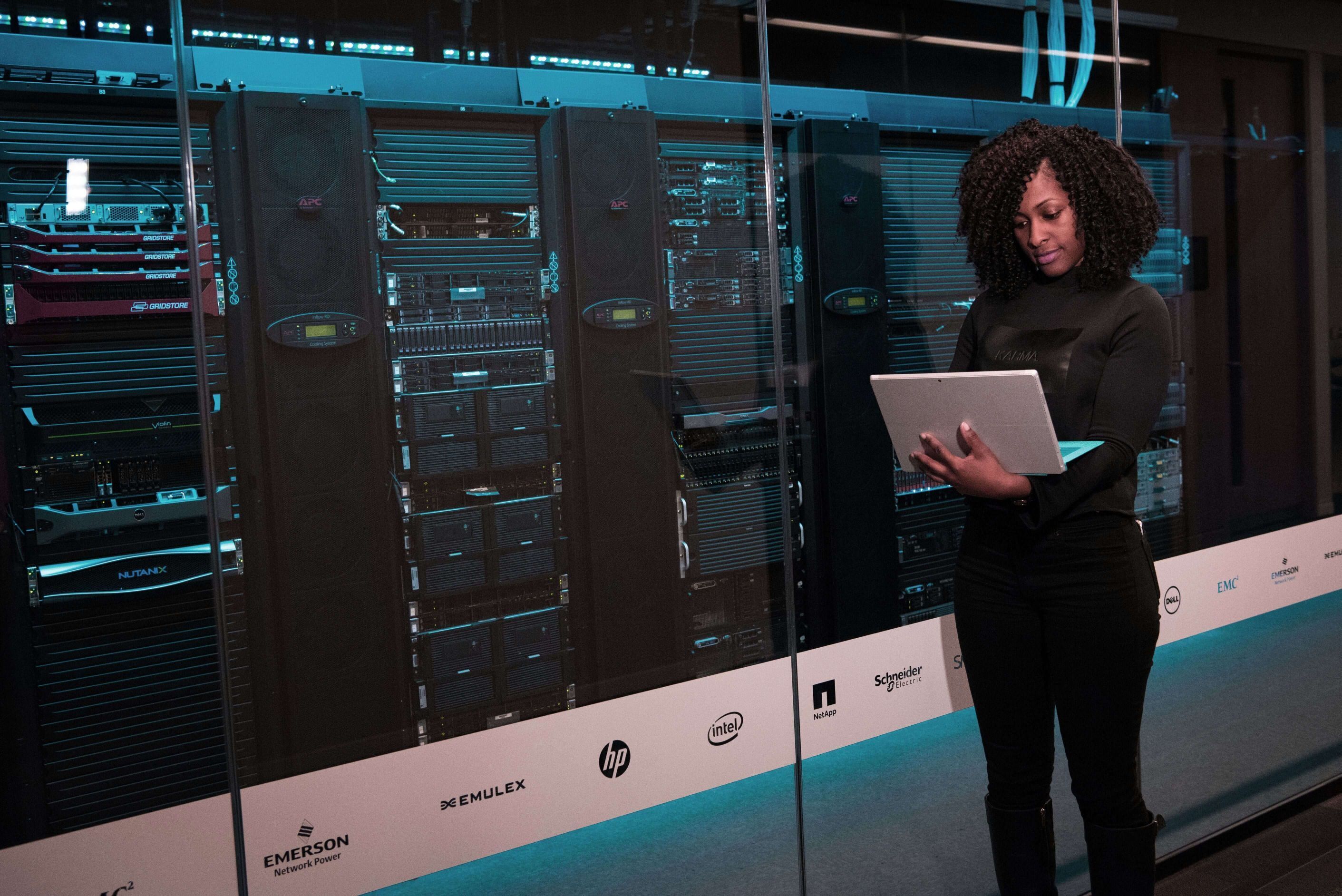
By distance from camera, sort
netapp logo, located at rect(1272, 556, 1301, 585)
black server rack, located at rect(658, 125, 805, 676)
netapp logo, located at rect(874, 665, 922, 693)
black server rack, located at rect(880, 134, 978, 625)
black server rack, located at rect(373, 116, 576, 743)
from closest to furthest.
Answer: black server rack, located at rect(373, 116, 576, 743) → black server rack, located at rect(658, 125, 805, 676) → netapp logo, located at rect(874, 665, 922, 693) → black server rack, located at rect(880, 134, 978, 625) → netapp logo, located at rect(1272, 556, 1301, 585)

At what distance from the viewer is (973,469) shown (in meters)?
1.45

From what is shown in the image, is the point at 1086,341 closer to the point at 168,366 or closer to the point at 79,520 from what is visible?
the point at 168,366

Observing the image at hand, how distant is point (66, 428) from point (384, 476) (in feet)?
1.64

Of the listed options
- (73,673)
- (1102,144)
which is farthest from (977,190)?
(73,673)

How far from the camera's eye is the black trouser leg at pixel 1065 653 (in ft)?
4.94

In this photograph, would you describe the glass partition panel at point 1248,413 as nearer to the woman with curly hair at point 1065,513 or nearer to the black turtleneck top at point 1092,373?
the woman with curly hair at point 1065,513

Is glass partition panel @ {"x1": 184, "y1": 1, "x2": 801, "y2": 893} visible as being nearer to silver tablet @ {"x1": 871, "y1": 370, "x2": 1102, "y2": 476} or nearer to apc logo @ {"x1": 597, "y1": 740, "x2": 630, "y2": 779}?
apc logo @ {"x1": 597, "y1": 740, "x2": 630, "y2": 779}

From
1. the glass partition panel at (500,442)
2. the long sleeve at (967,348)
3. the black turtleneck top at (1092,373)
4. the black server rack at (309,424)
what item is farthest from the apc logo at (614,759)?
the long sleeve at (967,348)

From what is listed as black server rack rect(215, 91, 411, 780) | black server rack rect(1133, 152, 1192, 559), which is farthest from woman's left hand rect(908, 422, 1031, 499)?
black server rack rect(1133, 152, 1192, 559)

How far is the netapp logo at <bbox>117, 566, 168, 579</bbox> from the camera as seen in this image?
5.23ft

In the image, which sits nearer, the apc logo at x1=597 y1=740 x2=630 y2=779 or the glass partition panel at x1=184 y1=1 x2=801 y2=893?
the glass partition panel at x1=184 y1=1 x2=801 y2=893

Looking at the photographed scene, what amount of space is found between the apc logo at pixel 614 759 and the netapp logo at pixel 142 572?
2.71 feet

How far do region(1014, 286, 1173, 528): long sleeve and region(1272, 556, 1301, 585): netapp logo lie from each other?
5.82ft

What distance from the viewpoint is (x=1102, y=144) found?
161cm
